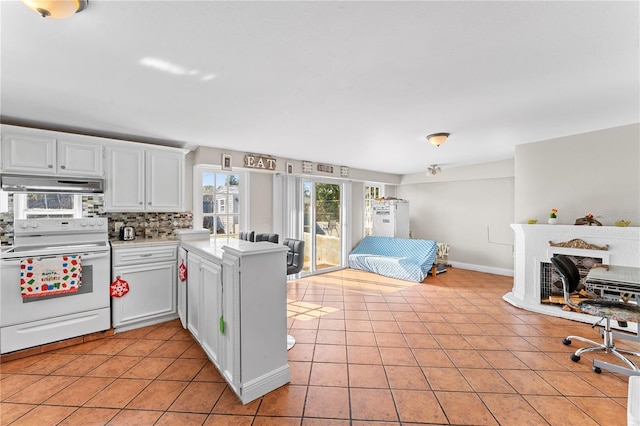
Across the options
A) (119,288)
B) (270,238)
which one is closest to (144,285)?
(119,288)

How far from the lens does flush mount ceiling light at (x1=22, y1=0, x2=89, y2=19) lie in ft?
3.65

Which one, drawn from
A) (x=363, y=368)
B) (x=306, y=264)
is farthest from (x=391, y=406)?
(x=306, y=264)

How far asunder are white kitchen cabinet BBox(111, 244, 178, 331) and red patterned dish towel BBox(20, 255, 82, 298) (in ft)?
1.08

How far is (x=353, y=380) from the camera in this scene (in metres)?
2.07

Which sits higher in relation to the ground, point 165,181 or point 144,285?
point 165,181

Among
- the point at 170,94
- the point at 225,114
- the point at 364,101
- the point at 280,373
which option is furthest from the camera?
the point at 225,114

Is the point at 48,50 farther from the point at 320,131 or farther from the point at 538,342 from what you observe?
the point at 538,342

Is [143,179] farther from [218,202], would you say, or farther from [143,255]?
[218,202]

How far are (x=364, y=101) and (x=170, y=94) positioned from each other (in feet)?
5.26

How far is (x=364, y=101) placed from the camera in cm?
232

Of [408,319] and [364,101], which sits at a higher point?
[364,101]

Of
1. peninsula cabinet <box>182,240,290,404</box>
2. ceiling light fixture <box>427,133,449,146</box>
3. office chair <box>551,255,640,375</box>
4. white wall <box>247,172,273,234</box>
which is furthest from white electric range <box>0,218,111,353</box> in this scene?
office chair <box>551,255,640,375</box>

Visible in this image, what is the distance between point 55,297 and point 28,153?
1.44 m

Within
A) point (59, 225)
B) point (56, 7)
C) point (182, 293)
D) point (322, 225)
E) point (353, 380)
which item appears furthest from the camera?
point (322, 225)
